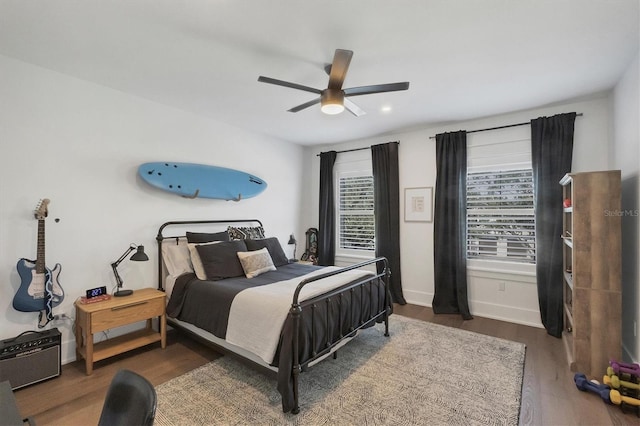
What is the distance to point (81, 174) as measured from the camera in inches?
113

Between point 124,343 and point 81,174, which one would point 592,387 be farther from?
point 81,174

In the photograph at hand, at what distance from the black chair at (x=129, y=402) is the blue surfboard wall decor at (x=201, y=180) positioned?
2777mm

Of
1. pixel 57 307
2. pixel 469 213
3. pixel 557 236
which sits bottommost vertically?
pixel 57 307

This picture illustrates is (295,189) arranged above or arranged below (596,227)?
above

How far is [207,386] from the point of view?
2365mm

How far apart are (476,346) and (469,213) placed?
1.81 meters

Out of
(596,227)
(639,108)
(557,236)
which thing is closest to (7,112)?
(596,227)

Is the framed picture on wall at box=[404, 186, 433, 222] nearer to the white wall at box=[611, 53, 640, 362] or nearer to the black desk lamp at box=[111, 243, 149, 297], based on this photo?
the white wall at box=[611, 53, 640, 362]

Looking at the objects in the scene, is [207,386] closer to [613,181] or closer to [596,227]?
[596,227]

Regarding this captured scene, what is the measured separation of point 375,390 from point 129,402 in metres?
1.91

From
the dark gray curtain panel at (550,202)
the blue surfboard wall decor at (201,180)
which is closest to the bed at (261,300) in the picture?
the blue surfboard wall decor at (201,180)

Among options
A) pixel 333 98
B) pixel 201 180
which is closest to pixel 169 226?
pixel 201 180

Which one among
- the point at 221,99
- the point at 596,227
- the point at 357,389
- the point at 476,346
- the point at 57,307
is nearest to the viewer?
the point at 357,389

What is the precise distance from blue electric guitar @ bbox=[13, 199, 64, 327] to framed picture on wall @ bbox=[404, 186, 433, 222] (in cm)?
427
